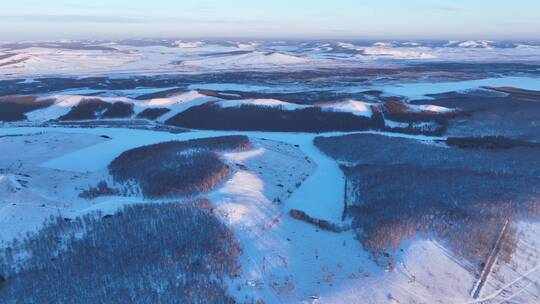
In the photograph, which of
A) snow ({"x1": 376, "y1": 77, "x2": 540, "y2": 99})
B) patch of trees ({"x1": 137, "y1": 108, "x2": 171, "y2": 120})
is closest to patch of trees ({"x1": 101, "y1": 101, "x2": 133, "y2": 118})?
patch of trees ({"x1": 137, "y1": 108, "x2": 171, "y2": 120})

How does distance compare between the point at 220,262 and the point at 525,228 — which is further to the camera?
the point at 525,228

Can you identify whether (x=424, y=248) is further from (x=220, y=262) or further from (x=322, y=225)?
(x=220, y=262)

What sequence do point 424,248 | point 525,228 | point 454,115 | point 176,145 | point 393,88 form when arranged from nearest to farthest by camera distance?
1. point 424,248
2. point 525,228
3. point 176,145
4. point 454,115
5. point 393,88

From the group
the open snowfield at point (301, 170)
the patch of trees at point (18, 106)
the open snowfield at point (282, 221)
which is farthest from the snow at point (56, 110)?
the open snowfield at point (282, 221)

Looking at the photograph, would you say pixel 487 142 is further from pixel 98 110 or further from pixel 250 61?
pixel 250 61

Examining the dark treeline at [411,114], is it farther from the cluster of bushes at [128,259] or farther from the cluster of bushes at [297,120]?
the cluster of bushes at [128,259]

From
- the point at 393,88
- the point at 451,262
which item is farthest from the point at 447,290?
the point at 393,88

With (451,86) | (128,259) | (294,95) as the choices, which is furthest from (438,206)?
(451,86)
